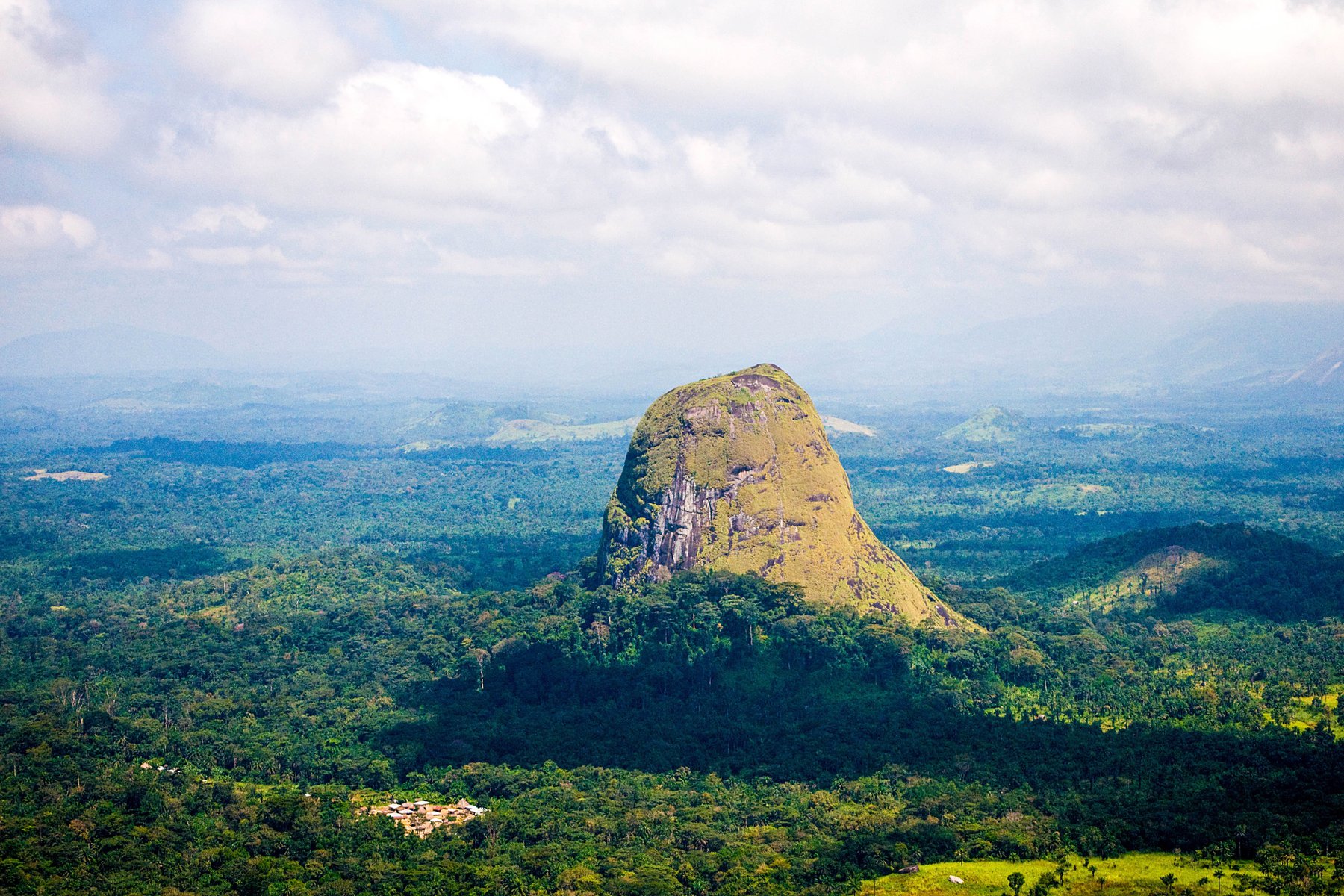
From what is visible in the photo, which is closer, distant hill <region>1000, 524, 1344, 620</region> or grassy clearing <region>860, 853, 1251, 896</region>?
grassy clearing <region>860, 853, 1251, 896</region>

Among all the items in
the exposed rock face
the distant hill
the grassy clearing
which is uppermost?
the exposed rock face

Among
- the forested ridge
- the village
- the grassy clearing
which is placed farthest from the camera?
the village

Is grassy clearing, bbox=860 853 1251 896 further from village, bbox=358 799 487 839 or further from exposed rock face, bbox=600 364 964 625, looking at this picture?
exposed rock face, bbox=600 364 964 625

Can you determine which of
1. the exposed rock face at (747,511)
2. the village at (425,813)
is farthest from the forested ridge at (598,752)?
the exposed rock face at (747,511)

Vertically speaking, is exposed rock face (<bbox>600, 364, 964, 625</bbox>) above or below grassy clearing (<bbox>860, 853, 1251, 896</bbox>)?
above

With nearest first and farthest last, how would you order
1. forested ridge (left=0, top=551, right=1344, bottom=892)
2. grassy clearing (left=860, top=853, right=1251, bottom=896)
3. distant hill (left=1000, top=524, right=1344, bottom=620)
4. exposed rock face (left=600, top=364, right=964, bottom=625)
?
1. grassy clearing (left=860, top=853, right=1251, bottom=896)
2. forested ridge (left=0, top=551, right=1344, bottom=892)
3. exposed rock face (left=600, top=364, right=964, bottom=625)
4. distant hill (left=1000, top=524, right=1344, bottom=620)

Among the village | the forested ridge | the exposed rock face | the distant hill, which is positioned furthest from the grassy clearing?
the distant hill

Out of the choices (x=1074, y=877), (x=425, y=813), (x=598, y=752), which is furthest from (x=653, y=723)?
(x=1074, y=877)

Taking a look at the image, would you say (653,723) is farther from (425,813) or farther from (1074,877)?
(1074,877)
